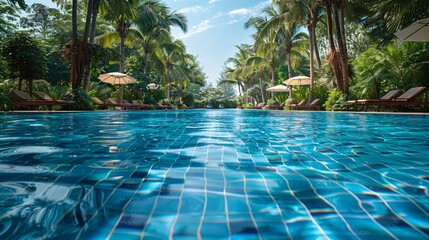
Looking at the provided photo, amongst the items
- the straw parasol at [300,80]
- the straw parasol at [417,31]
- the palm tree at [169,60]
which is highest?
the palm tree at [169,60]

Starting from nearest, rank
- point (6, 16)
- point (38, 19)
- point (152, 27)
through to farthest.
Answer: point (152, 27)
point (6, 16)
point (38, 19)

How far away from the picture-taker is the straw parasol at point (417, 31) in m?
7.79

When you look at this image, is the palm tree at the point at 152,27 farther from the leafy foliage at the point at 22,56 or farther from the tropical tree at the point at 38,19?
the tropical tree at the point at 38,19

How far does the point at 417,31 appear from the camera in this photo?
7934mm

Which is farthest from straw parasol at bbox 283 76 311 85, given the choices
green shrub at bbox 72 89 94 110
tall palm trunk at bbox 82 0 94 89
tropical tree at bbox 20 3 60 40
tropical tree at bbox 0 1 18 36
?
tropical tree at bbox 20 3 60 40

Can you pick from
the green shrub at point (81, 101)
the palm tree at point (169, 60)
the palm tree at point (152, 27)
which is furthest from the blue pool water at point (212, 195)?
the palm tree at point (169, 60)

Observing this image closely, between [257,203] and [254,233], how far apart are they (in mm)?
380

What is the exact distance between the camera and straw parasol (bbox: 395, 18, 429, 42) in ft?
25.5

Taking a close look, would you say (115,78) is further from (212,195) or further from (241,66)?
(241,66)

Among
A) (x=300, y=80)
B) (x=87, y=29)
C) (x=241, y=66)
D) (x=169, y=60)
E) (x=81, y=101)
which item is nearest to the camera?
(x=81, y=101)

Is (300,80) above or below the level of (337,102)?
above

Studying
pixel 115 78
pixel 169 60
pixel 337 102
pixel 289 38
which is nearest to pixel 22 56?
pixel 115 78

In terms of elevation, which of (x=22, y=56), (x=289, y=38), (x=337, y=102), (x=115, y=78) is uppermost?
(x=289, y=38)

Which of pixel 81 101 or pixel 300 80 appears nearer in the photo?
pixel 81 101
